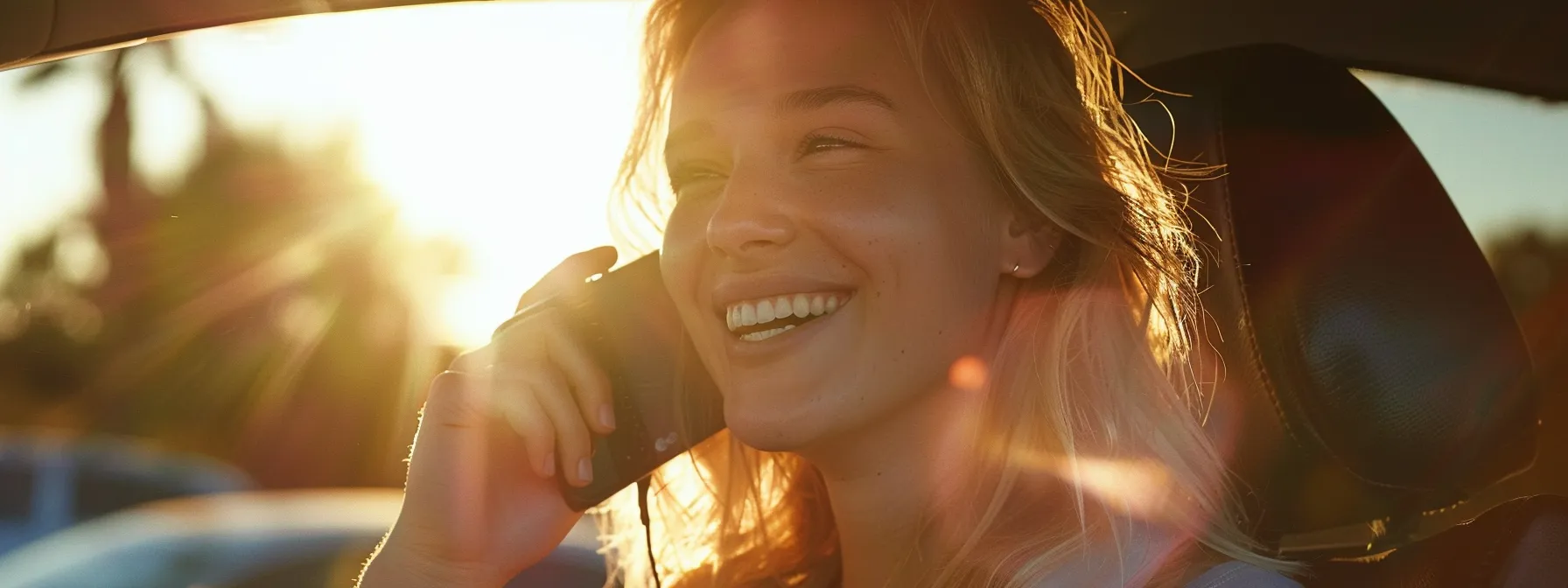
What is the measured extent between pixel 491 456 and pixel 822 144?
2.73 feet

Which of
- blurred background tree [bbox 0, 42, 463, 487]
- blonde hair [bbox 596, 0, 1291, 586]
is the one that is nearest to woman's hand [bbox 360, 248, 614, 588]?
blonde hair [bbox 596, 0, 1291, 586]

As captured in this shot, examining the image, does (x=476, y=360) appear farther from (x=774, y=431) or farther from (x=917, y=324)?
(x=917, y=324)

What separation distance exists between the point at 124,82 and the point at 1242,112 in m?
6.09

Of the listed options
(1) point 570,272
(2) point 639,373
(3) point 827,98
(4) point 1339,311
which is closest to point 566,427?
(2) point 639,373

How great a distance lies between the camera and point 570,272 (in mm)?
2586

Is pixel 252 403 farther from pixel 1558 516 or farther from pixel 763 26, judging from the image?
pixel 1558 516

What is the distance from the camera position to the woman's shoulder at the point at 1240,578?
6.04 ft

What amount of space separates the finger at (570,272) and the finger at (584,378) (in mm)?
118

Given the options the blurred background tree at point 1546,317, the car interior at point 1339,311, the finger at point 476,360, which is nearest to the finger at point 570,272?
the finger at point 476,360

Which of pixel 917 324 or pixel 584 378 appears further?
pixel 584 378

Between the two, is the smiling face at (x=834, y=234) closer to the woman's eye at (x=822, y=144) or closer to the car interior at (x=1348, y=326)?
the woman's eye at (x=822, y=144)

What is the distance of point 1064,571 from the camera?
2021mm

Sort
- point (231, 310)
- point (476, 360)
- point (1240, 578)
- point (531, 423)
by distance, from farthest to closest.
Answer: point (231, 310)
point (476, 360)
point (531, 423)
point (1240, 578)

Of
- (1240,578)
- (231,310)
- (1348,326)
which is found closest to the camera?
(1240,578)
